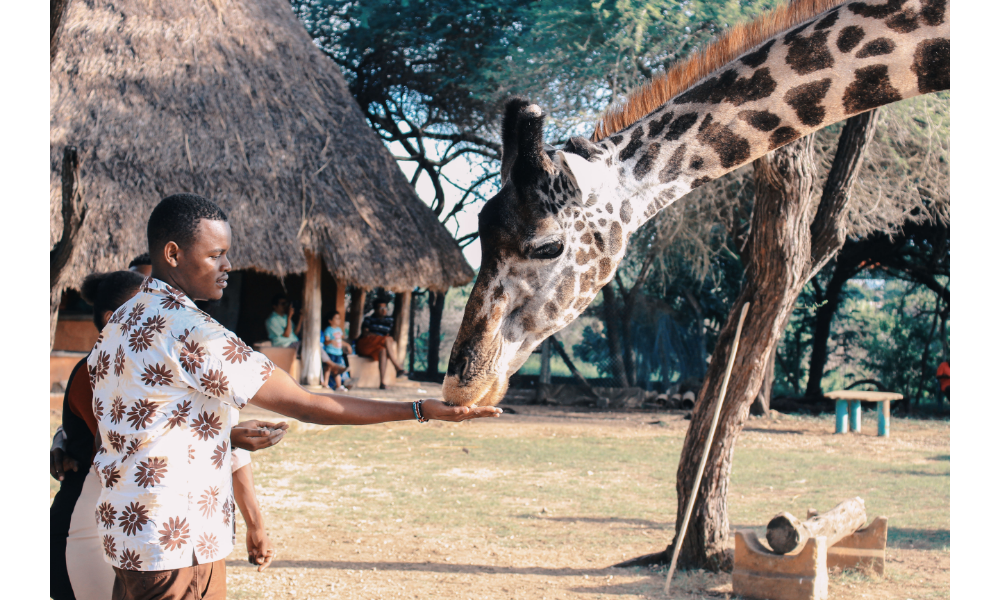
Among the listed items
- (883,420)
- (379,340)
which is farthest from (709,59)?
(379,340)

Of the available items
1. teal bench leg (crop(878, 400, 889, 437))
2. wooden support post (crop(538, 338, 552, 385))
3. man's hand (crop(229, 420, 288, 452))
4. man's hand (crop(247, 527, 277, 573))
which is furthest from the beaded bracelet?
wooden support post (crop(538, 338, 552, 385))

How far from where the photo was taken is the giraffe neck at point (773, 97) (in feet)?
7.50

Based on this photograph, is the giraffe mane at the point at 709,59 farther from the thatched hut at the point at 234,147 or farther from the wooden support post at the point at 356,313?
the wooden support post at the point at 356,313

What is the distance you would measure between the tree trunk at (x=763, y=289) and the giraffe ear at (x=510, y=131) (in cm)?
260

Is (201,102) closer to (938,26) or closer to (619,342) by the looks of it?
(619,342)

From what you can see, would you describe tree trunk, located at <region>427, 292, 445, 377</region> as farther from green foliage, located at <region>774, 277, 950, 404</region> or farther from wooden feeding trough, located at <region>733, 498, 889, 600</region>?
wooden feeding trough, located at <region>733, 498, 889, 600</region>

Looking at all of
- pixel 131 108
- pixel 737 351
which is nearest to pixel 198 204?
pixel 737 351

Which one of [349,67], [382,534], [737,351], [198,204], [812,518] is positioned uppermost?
[349,67]

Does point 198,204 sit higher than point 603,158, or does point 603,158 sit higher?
point 603,158

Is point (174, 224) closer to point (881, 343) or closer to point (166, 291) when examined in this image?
point (166, 291)

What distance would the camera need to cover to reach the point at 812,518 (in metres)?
4.78

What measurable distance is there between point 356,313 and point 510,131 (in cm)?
1284
